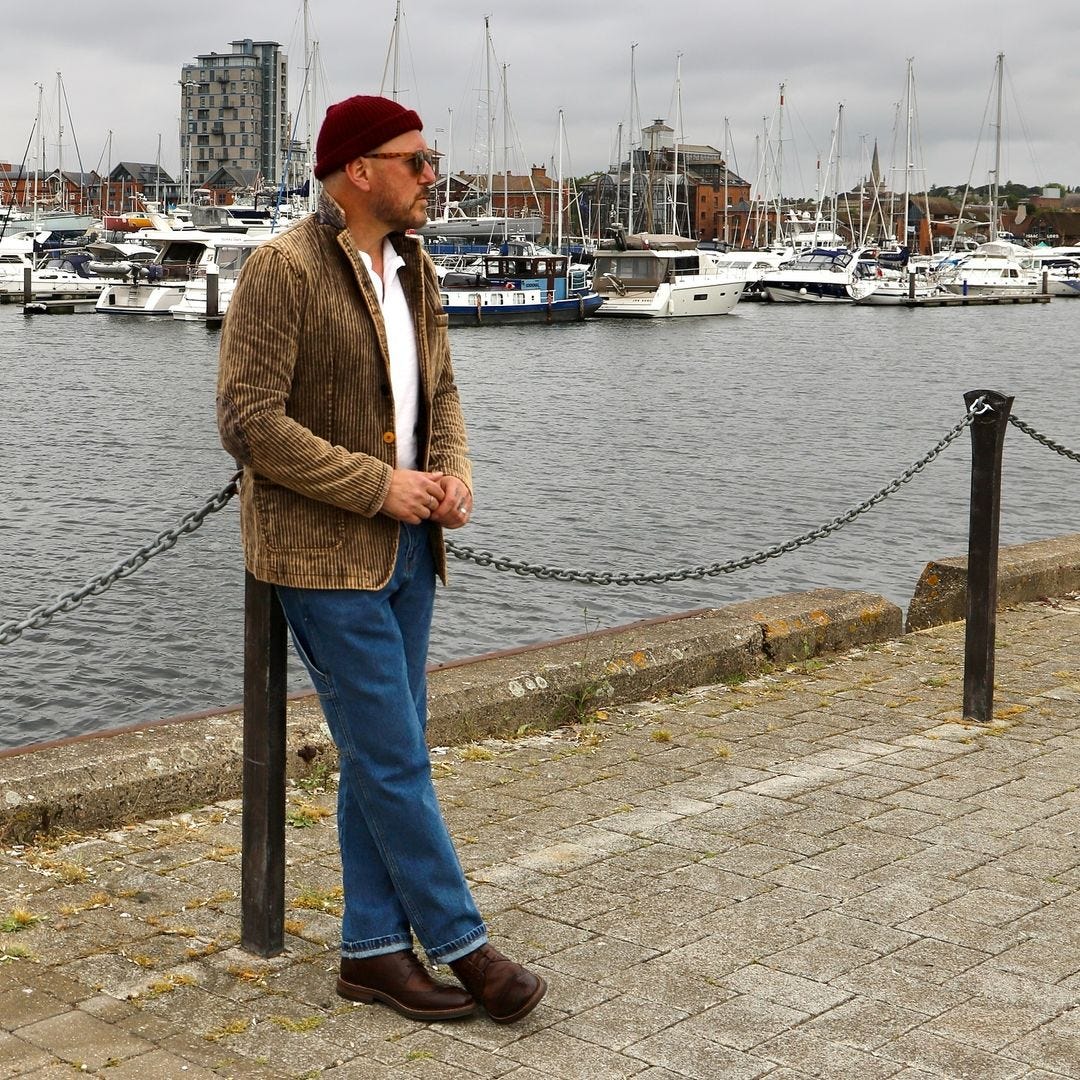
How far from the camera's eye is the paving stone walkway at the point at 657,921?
344cm

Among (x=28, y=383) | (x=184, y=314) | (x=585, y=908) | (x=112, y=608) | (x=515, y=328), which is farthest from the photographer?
(x=515, y=328)

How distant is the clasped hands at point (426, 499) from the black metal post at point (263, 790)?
485 millimetres

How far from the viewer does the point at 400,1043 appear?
348cm

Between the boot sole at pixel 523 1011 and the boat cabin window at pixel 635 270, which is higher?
the boat cabin window at pixel 635 270

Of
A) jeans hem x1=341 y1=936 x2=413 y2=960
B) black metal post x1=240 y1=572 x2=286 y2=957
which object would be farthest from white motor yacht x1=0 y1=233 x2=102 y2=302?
jeans hem x1=341 y1=936 x2=413 y2=960

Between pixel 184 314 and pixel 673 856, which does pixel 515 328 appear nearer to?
pixel 184 314

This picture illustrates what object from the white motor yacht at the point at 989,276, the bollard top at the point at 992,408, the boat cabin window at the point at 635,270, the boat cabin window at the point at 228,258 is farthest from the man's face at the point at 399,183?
the white motor yacht at the point at 989,276

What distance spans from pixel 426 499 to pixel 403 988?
1.06 m

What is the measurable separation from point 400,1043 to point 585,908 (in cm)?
89

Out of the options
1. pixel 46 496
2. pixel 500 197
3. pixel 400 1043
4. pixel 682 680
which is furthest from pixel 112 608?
pixel 500 197

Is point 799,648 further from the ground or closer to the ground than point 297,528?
closer to the ground

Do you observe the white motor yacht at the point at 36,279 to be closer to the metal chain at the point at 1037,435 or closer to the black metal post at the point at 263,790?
the metal chain at the point at 1037,435

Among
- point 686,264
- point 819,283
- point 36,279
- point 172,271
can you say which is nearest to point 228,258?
point 172,271

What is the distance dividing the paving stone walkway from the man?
0.19 metres
